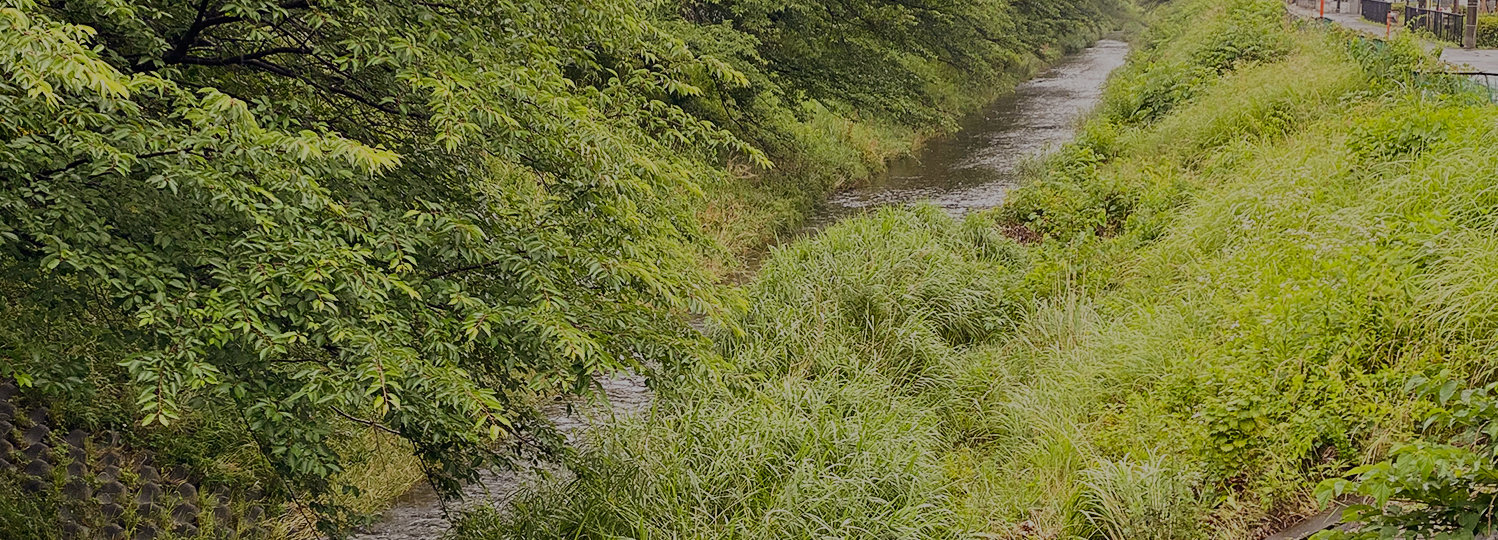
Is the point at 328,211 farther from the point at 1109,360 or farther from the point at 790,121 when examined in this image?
the point at 790,121

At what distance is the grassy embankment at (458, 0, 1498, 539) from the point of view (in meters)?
5.15

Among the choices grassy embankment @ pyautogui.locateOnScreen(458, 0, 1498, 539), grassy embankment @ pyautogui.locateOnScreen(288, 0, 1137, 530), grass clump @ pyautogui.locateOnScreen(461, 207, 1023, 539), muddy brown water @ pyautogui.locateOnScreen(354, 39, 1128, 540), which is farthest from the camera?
grassy embankment @ pyautogui.locateOnScreen(288, 0, 1137, 530)

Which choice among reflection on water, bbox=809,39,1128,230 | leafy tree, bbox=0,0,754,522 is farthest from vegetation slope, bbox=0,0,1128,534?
reflection on water, bbox=809,39,1128,230

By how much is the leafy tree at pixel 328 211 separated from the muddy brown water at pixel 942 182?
913 millimetres

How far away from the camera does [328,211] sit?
12.9ft

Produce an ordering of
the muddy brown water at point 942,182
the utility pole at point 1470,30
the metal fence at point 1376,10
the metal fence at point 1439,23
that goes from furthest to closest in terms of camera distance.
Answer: the metal fence at point 1376,10 < the metal fence at point 1439,23 < the utility pole at point 1470,30 < the muddy brown water at point 942,182

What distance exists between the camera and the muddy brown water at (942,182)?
702 cm

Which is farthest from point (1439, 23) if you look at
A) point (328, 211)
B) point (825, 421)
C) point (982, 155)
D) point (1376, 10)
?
point (328, 211)

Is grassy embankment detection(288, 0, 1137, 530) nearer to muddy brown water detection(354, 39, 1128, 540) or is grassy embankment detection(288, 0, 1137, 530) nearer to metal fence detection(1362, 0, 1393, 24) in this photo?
muddy brown water detection(354, 39, 1128, 540)

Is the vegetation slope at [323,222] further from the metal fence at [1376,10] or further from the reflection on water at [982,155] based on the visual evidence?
the metal fence at [1376,10]

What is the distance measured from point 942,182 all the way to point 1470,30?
416 inches

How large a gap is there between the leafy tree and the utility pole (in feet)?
62.0

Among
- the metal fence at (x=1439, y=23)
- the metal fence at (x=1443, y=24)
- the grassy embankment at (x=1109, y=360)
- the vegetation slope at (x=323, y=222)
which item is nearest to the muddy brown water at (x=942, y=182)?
the vegetation slope at (x=323, y=222)

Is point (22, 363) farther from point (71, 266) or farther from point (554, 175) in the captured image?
point (554, 175)
